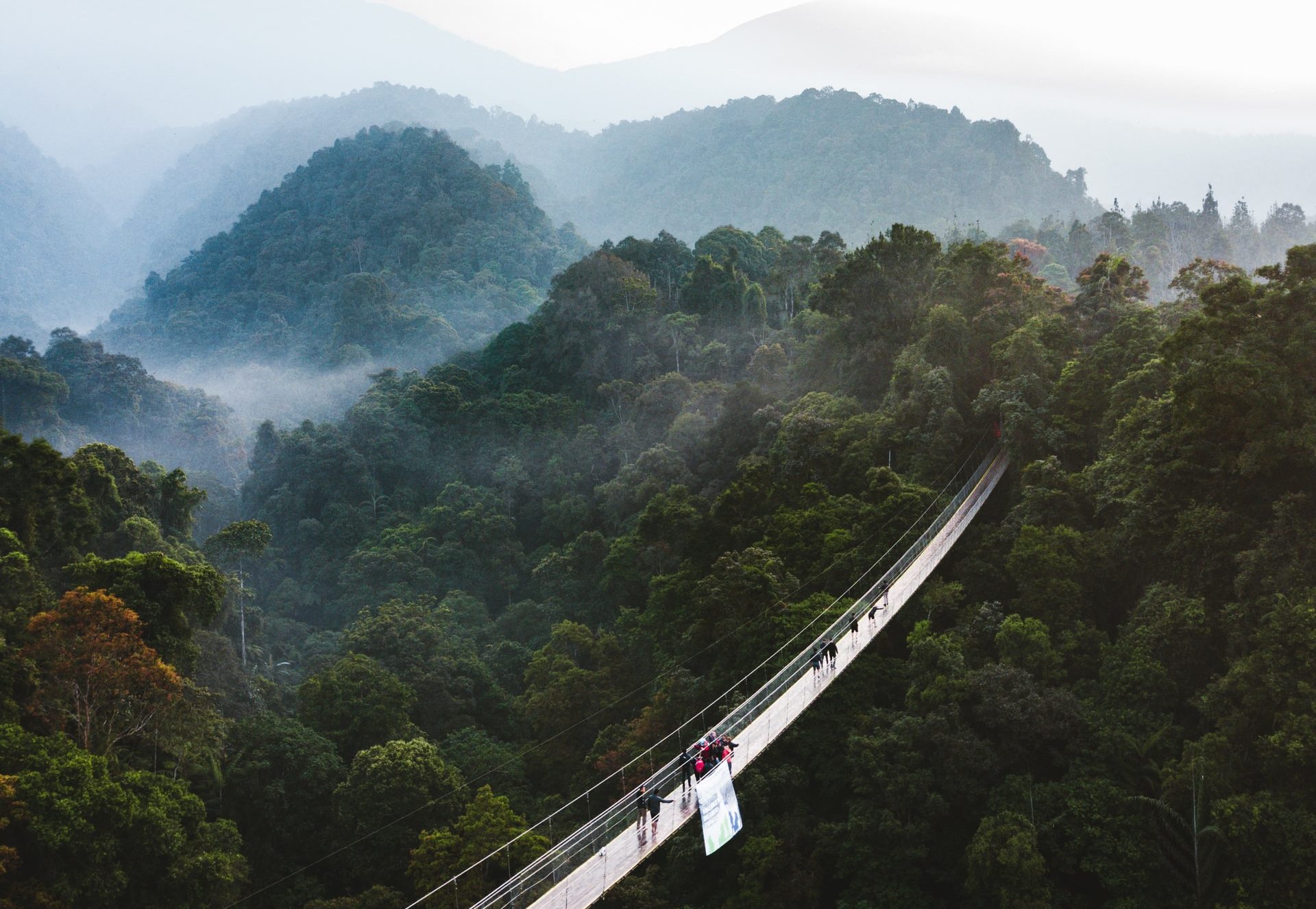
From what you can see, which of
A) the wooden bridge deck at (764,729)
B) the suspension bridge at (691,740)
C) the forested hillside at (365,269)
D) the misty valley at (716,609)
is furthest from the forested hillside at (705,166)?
the suspension bridge at (691,740)

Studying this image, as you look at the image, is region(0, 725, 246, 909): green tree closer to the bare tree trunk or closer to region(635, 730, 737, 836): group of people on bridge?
region(635, 730, 737, 836): group of people on bridge

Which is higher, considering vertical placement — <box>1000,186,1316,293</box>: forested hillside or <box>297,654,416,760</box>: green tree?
<box>1000,186,1316,293</box>: forested hillside

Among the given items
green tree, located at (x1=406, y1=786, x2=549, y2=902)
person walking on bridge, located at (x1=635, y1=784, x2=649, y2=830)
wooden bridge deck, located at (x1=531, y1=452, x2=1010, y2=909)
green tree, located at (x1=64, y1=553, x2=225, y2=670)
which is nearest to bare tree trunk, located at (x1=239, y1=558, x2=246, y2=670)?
green tree, located at (x1=64, y1=553, x2=225, y2=670)

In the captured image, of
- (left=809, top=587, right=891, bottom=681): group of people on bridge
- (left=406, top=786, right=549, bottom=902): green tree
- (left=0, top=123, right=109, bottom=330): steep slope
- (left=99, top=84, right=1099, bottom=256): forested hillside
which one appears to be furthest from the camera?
(left=0, top=123, right=109, bottom=330): steep slope

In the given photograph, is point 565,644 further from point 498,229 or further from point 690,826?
point 498,229

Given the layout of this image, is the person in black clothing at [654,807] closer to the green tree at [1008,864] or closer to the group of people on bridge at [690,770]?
the group of people on bridge at [690,770]

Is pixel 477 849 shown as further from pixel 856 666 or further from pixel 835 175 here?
pixel 835 175

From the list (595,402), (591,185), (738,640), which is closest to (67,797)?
(738,640)
